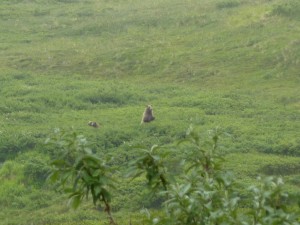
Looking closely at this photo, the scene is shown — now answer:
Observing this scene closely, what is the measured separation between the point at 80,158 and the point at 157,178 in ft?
2.00

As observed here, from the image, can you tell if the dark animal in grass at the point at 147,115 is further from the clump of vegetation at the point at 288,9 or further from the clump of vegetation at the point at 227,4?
the clump of vegetation at the point at 227,4

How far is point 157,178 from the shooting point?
5.70m

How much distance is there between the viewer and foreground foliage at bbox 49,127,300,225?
16.5ft

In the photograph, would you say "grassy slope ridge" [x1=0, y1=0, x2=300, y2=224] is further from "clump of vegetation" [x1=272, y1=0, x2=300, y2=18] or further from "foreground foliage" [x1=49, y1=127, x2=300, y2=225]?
"foreground foliage" [x1=49, y1=127, x2=300, y2=225]

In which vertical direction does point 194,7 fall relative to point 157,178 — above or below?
below

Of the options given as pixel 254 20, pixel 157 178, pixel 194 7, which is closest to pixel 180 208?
pixel 157 178

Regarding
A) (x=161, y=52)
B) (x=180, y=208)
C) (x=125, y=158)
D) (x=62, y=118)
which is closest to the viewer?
(x=180, y=208)

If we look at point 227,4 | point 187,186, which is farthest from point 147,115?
point 227,4

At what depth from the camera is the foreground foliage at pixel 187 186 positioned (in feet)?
16.5

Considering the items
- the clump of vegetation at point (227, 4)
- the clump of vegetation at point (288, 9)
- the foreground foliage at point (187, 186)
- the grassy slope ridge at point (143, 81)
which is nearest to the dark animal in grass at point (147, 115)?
the grassy slope ridge at point (143, 81)

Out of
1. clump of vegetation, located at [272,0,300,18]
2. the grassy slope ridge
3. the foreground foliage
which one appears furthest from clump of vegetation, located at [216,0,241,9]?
the foreground foliage

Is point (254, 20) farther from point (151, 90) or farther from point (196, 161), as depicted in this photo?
point (196, 161)

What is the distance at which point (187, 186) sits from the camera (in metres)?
5.16

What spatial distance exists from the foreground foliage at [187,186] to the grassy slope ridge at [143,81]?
7118mm
